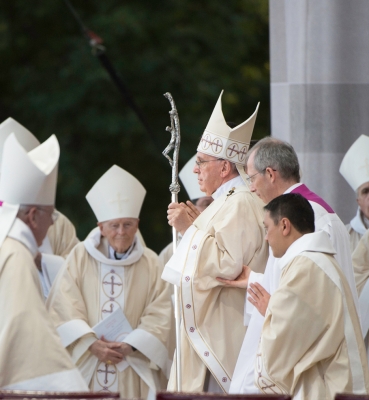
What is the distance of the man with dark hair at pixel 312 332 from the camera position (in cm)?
433

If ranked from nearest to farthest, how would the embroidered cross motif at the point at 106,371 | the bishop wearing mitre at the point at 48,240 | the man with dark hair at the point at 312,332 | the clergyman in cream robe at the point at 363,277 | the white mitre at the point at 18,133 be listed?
the man with dark hair at the point at 312,332
the clergyman in cream robe at the point at 363,277
the embroidered cross motif at the point at 106,371
the bishop wearing mitre at the point at 48,240
the white mitre at the point at 18,133

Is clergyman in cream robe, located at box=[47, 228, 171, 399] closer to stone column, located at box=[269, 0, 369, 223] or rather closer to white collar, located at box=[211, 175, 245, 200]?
stone column, located at box=[269, 0, 369, 223]

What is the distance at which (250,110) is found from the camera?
1418cm

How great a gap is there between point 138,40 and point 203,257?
8576 millimetres

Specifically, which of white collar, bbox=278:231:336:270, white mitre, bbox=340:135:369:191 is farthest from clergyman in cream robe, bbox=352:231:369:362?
white collar, bbox=278:231:336:270

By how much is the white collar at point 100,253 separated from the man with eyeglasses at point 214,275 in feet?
5.61

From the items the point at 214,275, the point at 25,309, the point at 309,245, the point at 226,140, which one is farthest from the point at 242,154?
the point at 25,309

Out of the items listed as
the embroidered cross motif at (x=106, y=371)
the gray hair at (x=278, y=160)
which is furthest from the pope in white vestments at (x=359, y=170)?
the embroidered cross motif at (x=106, y=371)

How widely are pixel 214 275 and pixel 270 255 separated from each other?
1.38ft

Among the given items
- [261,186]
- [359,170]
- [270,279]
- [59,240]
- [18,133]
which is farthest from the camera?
[59,240]

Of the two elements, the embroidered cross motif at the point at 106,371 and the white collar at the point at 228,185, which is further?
the embroidered cross motif at the point at 106,371

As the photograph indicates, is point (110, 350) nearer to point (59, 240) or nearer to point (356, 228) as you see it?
point (59, 240)

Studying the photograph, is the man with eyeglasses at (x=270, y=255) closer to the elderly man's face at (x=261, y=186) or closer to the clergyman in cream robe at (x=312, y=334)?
the elderly man's face at (x=261, y=186)

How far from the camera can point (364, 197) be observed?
276 inches
